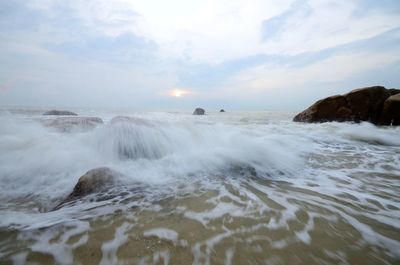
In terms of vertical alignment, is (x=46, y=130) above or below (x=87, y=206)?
above

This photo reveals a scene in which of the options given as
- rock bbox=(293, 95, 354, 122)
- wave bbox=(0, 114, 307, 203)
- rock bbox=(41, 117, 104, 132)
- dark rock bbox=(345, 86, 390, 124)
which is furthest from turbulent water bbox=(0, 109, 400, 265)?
dark rock bbox=(345, 86, 390, 124)

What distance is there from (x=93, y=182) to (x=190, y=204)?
4.21ft

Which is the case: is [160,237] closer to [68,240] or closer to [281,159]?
[68,240]

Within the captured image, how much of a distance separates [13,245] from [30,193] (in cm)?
122

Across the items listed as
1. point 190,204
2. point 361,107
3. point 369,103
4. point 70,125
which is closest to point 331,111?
point 361,107

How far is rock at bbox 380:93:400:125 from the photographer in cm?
1105

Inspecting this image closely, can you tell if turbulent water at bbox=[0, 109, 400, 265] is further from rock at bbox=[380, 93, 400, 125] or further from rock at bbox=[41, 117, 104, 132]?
rock at bbox=[380, 93, 400, 125]

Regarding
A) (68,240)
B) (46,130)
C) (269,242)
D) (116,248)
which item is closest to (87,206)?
(68,240)

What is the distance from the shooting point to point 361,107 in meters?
11.9

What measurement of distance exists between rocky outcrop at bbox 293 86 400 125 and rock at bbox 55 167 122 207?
12724mm

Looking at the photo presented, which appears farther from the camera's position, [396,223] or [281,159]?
[281,159]

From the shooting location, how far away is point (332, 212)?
218 cm

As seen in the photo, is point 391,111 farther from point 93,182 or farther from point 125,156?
point 93,182

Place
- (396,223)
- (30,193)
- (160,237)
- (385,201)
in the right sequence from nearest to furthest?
(160,237)
(396,223)
(385,201)
(30,193)
